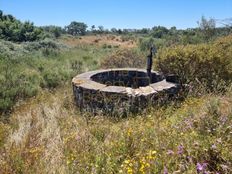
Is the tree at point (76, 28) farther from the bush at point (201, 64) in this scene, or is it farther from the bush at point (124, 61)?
the bush at point (201, 64)

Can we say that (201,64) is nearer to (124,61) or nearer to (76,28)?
(124,61)

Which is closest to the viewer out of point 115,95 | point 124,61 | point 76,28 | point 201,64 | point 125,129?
point 125,129

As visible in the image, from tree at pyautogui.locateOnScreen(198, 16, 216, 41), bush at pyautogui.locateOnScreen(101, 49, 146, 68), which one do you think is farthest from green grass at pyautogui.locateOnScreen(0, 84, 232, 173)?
tree at pyautogui.locateOnScreen(198, 16, 216, 41)

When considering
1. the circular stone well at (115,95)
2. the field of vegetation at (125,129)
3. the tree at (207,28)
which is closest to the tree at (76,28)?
the tree at (207,28)

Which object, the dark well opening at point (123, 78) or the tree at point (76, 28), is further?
the tree at point (76, 28)

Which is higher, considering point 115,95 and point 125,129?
point 115,95

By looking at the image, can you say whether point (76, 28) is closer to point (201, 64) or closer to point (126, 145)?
point (201, 64)

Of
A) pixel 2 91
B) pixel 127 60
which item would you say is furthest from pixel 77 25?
pixel 2 91

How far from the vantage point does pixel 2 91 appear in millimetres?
8039

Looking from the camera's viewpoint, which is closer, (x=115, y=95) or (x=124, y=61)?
(x=115, y=95)

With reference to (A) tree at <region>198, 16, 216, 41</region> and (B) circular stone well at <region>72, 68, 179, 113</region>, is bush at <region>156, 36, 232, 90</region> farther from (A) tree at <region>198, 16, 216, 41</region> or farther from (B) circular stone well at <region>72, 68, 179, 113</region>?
(A) tree at <region>198, 16, 216, 41</region>

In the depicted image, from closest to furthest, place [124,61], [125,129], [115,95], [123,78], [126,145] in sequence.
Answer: [126,145] → [125,129] → [115,95] → [123,78] → [124,61]

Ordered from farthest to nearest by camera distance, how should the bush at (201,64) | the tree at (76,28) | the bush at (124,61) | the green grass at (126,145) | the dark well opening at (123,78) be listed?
the tree at (76,28) → the bush at (124,61) → the dark well opening at (123,78) → the bush at (201,64) → the green grass at (126,145)

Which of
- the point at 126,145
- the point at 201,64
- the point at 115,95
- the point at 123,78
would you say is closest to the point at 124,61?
the point at 123,78
